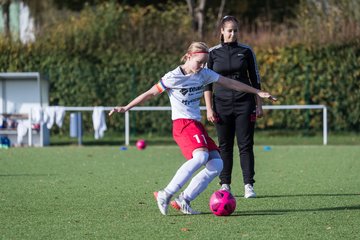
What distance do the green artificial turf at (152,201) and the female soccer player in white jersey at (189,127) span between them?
242 mm

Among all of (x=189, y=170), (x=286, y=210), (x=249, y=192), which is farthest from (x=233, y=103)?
(x=189, y=170)

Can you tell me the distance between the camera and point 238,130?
33.7 feet

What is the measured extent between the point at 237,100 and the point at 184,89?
1.62m

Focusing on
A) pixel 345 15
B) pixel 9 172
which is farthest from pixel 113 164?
pixel 345 15

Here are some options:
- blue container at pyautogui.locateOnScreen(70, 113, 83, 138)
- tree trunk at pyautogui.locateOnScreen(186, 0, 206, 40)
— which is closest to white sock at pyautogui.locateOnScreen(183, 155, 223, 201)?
blue container at pyautogui.locateOnScreen(70, 113, 83, 138)

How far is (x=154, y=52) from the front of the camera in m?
25.2

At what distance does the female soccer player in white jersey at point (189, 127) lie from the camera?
28.0 ft

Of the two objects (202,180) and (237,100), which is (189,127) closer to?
(202,180)

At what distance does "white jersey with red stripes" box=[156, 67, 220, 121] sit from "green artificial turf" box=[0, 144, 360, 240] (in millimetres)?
1022

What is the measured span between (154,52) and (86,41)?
6.82 ft

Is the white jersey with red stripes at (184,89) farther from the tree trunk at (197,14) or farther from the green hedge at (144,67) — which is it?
the tree trunk at (197,14)

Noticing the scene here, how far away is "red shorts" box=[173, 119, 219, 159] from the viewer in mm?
8609

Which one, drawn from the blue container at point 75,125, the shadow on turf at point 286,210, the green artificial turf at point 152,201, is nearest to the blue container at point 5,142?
the blue container at point 75,125

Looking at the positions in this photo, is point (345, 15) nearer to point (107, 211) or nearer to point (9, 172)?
point (9, 172)
